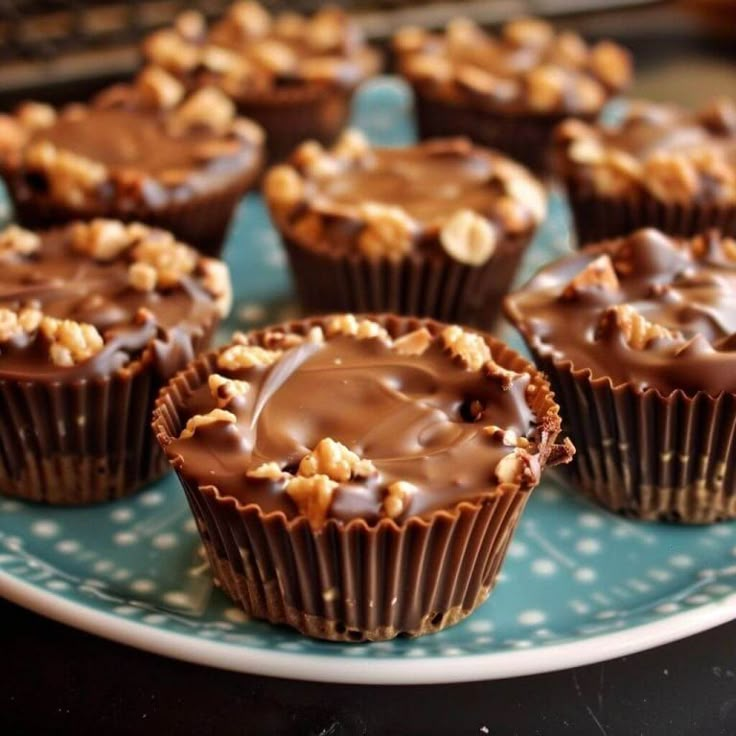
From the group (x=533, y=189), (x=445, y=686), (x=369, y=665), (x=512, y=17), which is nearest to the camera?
(x=369, y=665)

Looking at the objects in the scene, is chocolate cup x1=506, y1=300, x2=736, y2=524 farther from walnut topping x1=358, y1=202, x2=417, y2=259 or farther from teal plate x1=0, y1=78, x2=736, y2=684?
walnut topping x1=358, y1=202, x2=417, y2=259

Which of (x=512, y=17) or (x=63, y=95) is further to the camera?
(x=512, y=17)

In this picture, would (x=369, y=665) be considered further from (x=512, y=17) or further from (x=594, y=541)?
(x=512, y=17)

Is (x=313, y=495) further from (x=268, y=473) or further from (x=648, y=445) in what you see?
(x=648, y=445)

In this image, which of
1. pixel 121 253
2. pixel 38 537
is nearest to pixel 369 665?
pixel 38 537

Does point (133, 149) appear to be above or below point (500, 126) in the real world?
above

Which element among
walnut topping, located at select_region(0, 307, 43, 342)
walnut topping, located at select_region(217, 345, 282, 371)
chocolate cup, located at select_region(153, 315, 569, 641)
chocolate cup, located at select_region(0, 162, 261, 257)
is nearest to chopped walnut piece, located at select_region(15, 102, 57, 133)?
chocolate cup, located at select_region(0, 162, 261, 257)

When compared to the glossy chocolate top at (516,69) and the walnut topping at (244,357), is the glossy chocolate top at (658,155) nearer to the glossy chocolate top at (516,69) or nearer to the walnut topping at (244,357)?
the glossy chocolate top at (516,69)

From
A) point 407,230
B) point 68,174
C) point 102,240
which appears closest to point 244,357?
point 102,240
